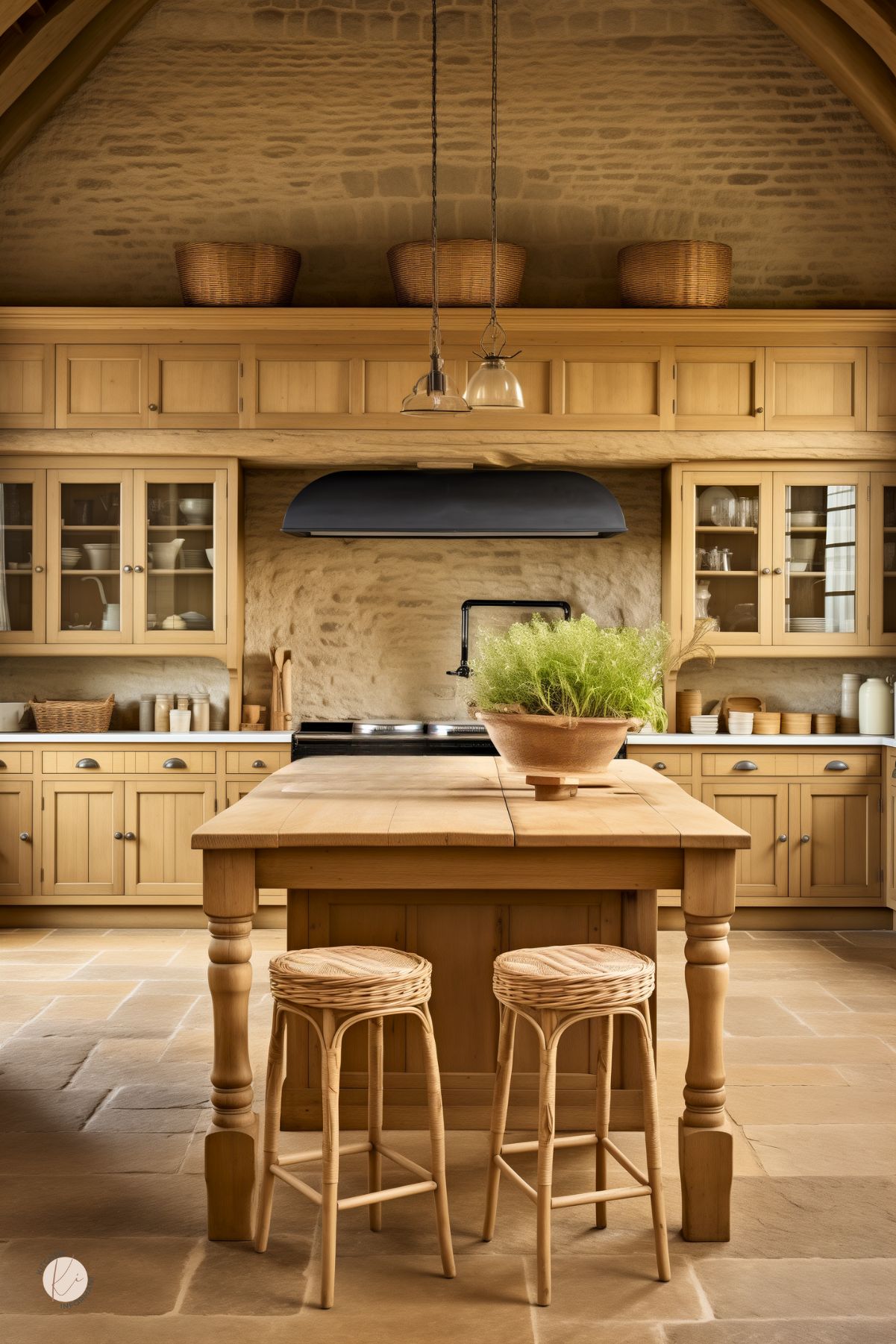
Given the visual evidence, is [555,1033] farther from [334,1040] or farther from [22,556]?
[22,556]

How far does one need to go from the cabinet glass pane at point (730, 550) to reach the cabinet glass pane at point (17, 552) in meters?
3.30

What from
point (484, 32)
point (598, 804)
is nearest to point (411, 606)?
point (484, 32)

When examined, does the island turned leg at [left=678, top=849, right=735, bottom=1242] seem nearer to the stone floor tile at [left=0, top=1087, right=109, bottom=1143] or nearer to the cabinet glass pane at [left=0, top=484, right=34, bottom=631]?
the stone floor tile at [left=0, top=1087, right=109, bottom=1143]

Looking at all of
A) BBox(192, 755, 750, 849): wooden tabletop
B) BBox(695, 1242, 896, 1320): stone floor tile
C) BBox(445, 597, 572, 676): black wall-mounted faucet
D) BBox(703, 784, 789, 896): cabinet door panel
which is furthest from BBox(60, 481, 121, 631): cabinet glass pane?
BBox(695, 1242, 896, 1320): stone floor tile

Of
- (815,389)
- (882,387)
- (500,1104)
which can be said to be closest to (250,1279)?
(500,1104)

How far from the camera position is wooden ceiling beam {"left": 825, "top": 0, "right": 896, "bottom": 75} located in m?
5.43

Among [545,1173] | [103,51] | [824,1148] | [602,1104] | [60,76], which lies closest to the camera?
[545,1173]

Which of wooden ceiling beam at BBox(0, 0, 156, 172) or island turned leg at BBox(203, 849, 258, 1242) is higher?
wooden ceiling beam at BBox(0, 0, 156, 172)

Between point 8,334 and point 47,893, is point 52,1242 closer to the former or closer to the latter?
point 47,893

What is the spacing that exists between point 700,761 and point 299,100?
4.01 m

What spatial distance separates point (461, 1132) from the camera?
3.42 metres

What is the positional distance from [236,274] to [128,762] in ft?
7.90

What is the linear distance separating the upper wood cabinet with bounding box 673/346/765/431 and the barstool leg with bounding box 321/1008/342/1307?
4.14 m

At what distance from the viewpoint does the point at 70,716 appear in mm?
6016
